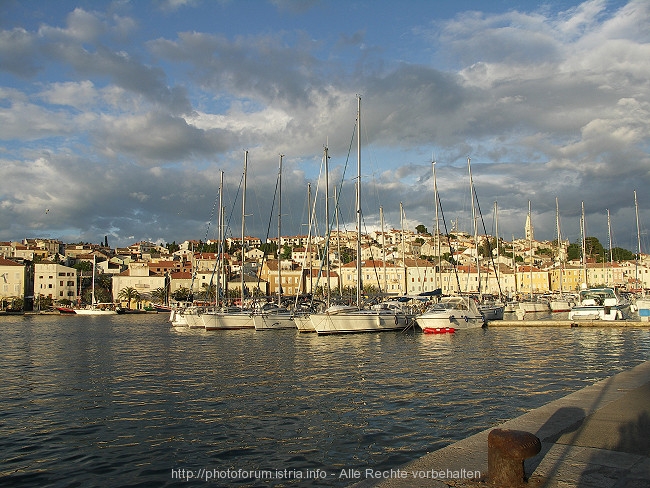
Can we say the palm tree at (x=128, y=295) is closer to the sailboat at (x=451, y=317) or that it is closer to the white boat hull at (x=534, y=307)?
the white boat hull at (x=534, y=307)

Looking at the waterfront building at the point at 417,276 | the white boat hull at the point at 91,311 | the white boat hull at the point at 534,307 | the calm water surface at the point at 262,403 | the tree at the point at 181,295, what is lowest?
the calm water surface at the point at 262,403

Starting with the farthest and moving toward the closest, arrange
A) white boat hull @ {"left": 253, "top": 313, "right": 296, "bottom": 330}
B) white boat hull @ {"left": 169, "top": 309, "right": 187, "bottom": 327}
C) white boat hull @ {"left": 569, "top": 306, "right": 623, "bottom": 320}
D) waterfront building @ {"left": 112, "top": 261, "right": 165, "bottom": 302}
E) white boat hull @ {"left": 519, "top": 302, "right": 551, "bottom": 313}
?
1. waterfront building @ {"left": 112, "top": 261, "right": 165, "bottom": 302}
2. white boat hull @ {"left": 519, "top": 302, "right": 551, "bottom": 313}
3. white boat hull @ {"left": 169, "top": 309, "right": 187, "bottom": 327}
4. white boat hull @ {"left": 253, "top": 313, "right": 296, "bottom": 330}
5. white boat hull @ {"left": 569, "top": 306, "right": 623, "bottom": 320}

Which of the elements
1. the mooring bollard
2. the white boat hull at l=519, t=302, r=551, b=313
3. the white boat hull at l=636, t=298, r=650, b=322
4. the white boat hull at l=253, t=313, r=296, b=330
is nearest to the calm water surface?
the mooring bollard

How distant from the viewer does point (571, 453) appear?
277 inches

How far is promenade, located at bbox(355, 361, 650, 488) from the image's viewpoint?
6.18m

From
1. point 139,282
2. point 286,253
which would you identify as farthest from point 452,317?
point 286,253

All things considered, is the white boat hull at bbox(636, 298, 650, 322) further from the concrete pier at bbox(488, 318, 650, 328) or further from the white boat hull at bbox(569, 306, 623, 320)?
the white boat hull at bbox(569, 306, 623, 320)

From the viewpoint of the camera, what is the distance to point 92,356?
29.3 metres

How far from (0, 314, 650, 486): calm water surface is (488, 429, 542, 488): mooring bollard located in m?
3.95

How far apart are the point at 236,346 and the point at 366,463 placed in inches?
948

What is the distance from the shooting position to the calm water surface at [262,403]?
10.7 m

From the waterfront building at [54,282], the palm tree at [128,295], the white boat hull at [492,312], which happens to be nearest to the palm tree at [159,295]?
the palm tree at [128,295]

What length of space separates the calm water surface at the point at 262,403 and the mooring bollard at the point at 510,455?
155 inches

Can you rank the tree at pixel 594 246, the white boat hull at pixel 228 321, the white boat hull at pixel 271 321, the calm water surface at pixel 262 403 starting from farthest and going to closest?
the tree at pixel 594 246, the white boat hull at pixel 228 321, the white boat hull at pixel 271 321, the calm water surface at pixel 262 403
